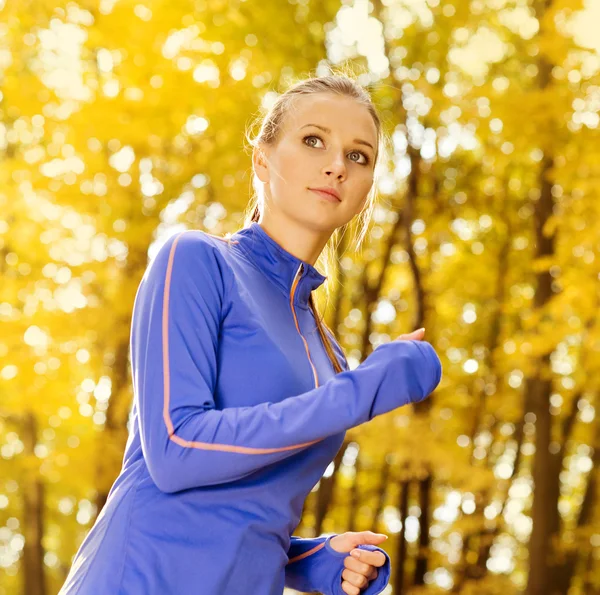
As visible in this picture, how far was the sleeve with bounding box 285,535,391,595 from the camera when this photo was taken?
1500 millimetres

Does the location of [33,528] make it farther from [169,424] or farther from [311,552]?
[169,424]

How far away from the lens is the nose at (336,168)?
1.43m

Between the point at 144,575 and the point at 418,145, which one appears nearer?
the point at 144,575

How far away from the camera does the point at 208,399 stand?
1.19 metres

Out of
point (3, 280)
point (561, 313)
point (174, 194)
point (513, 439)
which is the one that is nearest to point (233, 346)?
point (561, 313)

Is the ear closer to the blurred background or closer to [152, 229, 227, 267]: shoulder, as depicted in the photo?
[152, 229, 227, 267]: shoulder

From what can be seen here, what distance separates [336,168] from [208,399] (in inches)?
18.6

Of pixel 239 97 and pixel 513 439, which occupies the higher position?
pixel 239 97

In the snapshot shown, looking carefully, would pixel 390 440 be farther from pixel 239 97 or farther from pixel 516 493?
pixel 516 493

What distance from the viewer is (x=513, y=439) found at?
44.0 feet

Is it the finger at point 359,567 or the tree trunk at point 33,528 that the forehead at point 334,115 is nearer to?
the finger at point 359,567

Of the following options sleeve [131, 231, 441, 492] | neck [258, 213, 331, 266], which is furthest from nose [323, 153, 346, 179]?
sleeve [131, 231, 441, 492]

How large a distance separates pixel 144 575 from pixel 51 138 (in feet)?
24.2

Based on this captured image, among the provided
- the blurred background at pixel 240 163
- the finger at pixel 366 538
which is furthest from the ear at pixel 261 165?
the blurred background at pixel 240 163
